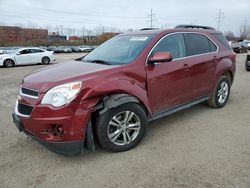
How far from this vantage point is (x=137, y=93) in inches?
135

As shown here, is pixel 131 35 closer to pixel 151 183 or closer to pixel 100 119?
pixel 100 119

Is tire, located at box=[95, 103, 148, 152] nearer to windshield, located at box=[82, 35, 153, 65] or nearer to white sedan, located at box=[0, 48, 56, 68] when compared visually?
windshield, located at box=[82, 35, 153, 65]

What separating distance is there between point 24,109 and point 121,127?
1336 mm

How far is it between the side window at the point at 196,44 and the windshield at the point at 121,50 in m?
0.89

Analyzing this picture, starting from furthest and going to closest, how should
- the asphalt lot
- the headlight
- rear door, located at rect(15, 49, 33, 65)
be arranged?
rear door, located at rect(15, 49, 33, 65) < the headlight < the asphalt lot

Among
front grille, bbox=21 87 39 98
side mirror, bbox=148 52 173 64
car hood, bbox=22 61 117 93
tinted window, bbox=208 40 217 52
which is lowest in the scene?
front grille, bbox=21 87 39 98

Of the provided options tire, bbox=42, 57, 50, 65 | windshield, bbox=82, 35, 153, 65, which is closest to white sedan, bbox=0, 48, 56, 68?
tire, bbox=42, 57, 50, 65

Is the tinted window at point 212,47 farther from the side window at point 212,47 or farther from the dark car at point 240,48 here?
the dark car at point 240,48

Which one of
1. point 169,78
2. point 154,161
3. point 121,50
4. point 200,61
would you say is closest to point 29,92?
point 121,50

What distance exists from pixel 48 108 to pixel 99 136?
30.4 inches

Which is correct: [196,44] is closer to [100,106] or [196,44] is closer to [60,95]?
[100,106]

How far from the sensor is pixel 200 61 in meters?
4.52

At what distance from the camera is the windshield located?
372 centimetres

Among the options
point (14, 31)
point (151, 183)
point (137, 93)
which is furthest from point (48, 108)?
point (14, 31)
